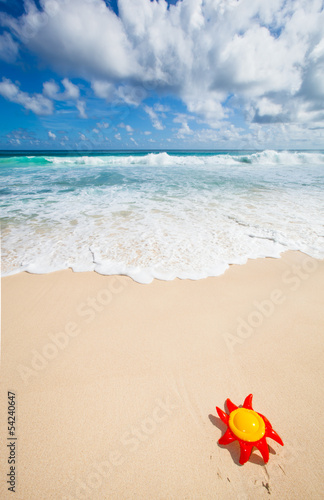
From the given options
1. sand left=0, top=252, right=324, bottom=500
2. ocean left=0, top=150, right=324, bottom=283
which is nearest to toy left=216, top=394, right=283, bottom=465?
sand left=0, top=252, right=324, bottom=500

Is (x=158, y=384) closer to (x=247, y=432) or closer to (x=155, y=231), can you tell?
(x=247, y=432)

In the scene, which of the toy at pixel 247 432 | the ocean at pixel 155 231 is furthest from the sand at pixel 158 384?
the ocean at pixel 155 231

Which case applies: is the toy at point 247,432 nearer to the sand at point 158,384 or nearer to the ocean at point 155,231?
the sand at point 158,384

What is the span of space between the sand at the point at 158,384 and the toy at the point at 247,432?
0.56ft

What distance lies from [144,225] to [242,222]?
2663 mm

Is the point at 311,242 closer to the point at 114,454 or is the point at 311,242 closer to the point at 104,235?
the point at 104,235

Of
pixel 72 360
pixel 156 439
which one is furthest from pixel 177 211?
pixel 156 439

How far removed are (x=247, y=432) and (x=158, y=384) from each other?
32.6 inches

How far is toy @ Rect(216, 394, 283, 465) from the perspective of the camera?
1410 millimetres

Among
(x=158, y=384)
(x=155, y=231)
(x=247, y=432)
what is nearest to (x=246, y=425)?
(x=247, y=432)

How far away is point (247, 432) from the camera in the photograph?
145 cm

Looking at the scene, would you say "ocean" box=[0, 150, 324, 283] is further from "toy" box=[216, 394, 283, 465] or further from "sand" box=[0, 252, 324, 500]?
"toy" box=[216, 394, 283, 465]

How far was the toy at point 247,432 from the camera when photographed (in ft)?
4.63

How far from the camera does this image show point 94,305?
297 cm
